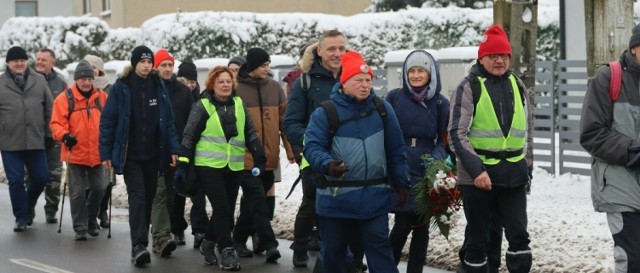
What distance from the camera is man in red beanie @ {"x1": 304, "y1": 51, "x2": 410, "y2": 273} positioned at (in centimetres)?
908

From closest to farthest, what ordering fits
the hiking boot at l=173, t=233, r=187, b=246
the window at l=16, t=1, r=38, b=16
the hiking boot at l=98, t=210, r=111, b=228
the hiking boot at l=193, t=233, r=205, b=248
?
the hiking boot at l=193, t=233, r=205, b=248 → the hiking boot at l=173, t=233, r=187, b=246 → the hiking boot at l=98, t=210, r=111, b=228 → the window at l=16, t=1, r=38, b=16

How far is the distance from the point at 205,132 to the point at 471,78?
3.19 m

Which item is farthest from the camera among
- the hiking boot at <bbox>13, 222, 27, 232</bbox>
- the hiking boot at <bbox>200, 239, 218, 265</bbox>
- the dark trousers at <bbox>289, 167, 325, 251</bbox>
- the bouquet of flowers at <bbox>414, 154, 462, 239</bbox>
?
the hiking boot at <bbox>13, 222, 27, 232</bbox>

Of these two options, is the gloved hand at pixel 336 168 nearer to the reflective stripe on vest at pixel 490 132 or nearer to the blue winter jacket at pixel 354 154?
the blue winter jacket at pixel 354 154

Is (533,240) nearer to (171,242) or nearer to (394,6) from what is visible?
(171,242)

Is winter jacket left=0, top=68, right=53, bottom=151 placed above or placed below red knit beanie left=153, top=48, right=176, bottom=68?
below

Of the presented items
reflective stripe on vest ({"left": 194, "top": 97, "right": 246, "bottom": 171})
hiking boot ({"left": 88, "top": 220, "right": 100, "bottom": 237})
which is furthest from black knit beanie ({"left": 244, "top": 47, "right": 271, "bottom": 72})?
hiking boot ({"left": 88, "top": 220, "right": 100, "bottom": 237})

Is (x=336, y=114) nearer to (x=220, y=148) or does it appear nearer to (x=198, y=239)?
(x=220, y=148)

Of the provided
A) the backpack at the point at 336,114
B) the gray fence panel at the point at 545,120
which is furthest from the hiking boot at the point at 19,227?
the gray fence panel at the point at 545,120

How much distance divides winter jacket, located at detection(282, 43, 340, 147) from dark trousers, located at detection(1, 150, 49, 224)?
188 inches

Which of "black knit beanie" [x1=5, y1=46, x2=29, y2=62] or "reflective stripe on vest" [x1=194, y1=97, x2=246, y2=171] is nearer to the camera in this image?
"reflective stripe on vest" [x1=194, y1=97, x2=246, y2=171]

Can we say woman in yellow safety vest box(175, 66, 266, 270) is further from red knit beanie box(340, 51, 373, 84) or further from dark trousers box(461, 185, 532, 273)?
red knit beanie box(340, 51, 373, 84)

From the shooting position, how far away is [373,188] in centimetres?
912

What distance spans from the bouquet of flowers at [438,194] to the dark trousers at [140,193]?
3.35 metres
